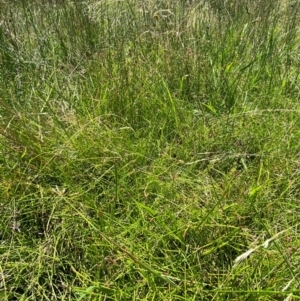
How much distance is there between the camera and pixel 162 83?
5.60 ft

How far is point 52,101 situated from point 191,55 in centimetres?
68

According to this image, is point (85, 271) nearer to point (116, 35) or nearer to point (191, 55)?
point (191, 55)

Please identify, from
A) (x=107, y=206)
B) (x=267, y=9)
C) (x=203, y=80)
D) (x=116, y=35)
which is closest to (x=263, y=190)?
(x=107, y=206)

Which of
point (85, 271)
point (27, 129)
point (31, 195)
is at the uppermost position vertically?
point (27, 129)

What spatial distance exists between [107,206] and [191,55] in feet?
3.01

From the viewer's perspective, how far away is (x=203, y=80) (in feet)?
5.97

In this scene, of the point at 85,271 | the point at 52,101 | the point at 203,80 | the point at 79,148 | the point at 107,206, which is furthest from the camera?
the point at 203,80

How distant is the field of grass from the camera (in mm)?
1078

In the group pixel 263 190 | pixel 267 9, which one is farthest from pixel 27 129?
pixel 267 9

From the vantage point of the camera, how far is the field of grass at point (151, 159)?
3.54 feet

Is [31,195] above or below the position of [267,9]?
below

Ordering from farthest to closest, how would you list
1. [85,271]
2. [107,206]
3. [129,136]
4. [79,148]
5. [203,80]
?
[203,80], [129,136], [79,148], [107,206], [85,271]

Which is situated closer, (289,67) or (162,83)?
(162,83)

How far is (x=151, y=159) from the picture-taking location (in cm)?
131
